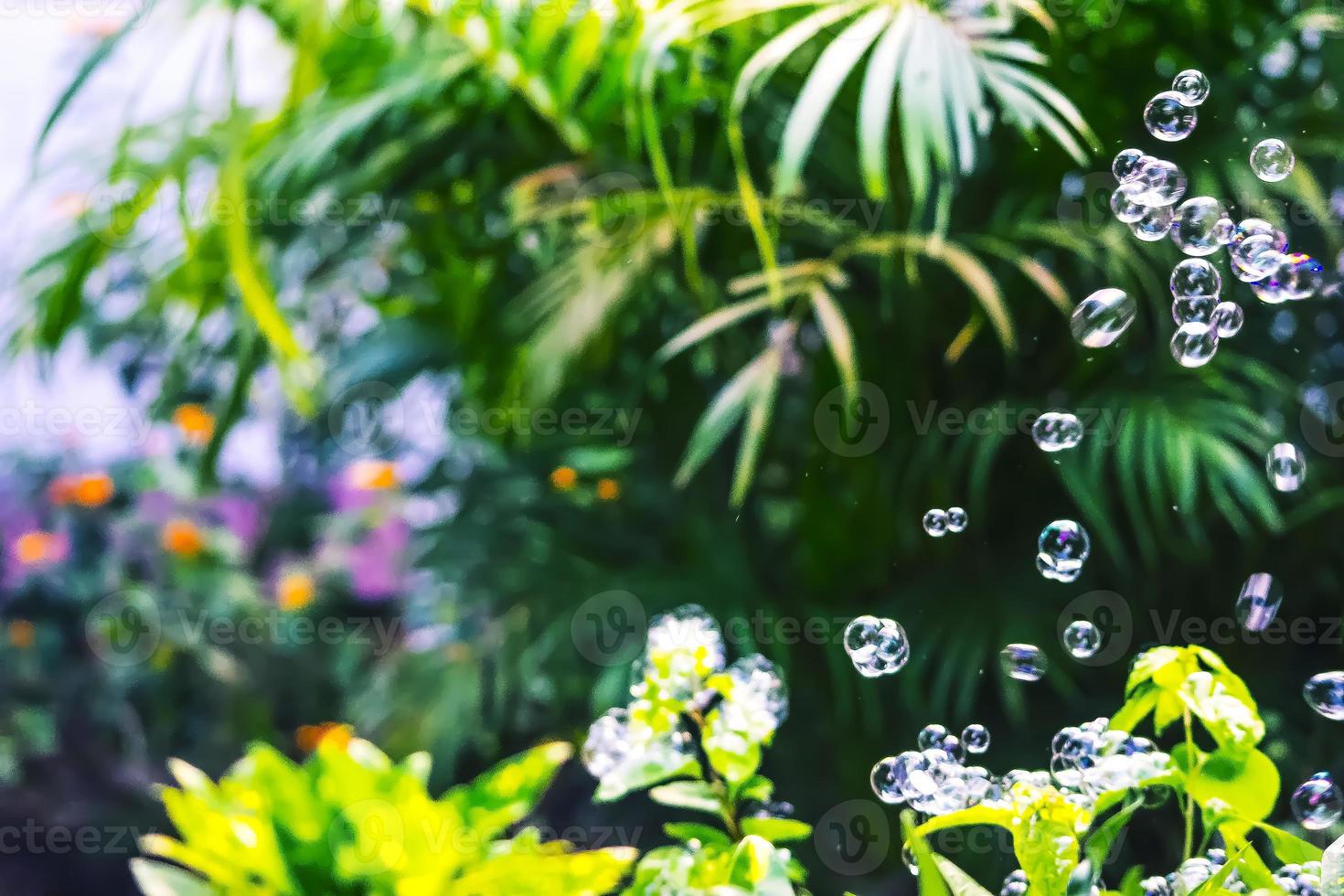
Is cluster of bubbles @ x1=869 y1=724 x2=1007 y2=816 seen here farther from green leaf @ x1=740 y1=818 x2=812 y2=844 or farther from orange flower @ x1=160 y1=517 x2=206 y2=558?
orange flower @ x1=160 y1=517 x2=206 y2=558

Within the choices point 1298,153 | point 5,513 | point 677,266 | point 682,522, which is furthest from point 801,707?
point 5,513

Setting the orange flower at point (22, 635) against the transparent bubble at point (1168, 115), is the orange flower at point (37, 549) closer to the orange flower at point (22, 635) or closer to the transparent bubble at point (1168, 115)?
the orange flower at point (22, 635)

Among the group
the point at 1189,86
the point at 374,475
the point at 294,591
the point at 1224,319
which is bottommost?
the point at 294,591

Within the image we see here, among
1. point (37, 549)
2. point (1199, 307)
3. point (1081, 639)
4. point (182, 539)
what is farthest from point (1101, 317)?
point (37, 549)

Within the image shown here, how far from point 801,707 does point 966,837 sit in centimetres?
27

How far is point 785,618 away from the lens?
1123 mm

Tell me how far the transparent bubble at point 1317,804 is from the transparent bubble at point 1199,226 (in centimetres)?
26

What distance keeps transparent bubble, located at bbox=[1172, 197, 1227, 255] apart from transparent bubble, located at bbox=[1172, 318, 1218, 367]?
5 centimetres

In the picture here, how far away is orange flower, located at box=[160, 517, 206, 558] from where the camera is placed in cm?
156

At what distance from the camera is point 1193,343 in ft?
1.76

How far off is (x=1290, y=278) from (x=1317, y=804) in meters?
0.26

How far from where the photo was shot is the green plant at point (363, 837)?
1.95 ft

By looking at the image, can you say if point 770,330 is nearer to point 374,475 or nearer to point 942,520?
point 942,520

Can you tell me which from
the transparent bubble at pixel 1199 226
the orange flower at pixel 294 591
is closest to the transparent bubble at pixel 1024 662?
the transparent bubble at pixel 1199 226
